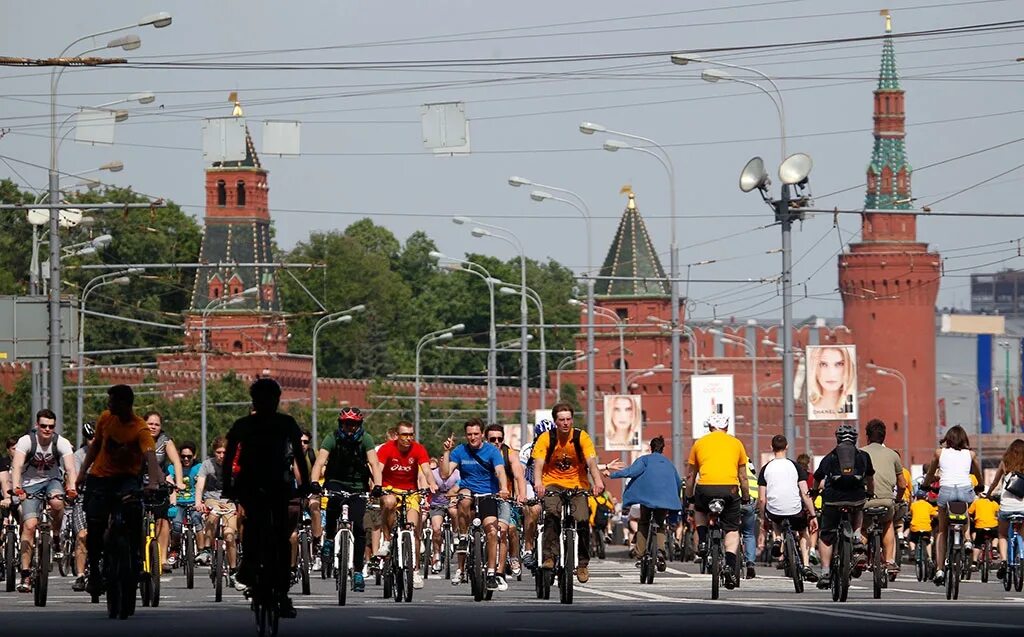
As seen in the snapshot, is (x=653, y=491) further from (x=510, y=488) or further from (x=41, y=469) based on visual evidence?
(x=41, y=469)

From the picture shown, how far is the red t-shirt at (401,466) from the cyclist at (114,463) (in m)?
3.41

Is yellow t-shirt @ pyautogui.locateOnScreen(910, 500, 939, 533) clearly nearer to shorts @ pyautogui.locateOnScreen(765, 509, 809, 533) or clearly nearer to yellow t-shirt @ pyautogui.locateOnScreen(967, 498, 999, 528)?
yellow t-shirt @ pyautogui.locateOnScreen(967, 498, 999, 528)

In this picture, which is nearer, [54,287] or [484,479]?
[484,479]

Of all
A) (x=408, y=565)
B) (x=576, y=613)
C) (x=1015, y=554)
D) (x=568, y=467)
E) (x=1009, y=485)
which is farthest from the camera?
(x=1009, y=485)

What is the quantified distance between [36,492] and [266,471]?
6.73 meters

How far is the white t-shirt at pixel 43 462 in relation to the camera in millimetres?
21188

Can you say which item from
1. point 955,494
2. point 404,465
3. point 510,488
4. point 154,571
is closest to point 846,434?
point 955,494

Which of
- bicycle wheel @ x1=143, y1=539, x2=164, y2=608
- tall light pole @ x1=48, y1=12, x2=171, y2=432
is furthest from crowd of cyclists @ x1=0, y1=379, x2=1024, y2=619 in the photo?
tall light pole @ x1=48, y1=12, x2=171, y2=432

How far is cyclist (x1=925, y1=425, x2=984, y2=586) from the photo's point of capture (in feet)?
76.2

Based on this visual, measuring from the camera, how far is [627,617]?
17062 millimetres

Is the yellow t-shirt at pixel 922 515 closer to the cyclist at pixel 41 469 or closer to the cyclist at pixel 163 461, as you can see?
the cyclist at pixel 163 461

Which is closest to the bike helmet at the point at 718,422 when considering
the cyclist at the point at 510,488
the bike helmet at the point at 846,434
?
the bike helmet at the point at 846,434

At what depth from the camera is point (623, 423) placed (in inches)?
2237

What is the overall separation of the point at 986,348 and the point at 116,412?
6742 inches
